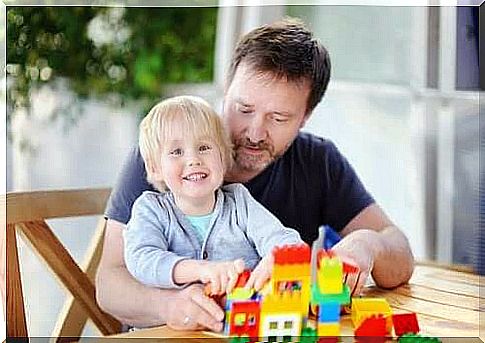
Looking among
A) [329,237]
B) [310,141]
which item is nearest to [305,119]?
[310,141]

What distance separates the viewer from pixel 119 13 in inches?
40.3

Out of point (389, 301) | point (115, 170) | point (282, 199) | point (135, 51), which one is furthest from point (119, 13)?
point (389, 301)

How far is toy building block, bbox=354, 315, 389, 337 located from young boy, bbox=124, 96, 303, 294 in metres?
0.11

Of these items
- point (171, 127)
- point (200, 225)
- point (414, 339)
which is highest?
point (171, 127)

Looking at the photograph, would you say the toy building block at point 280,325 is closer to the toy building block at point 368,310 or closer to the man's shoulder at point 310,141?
the toy building block at point 368,310

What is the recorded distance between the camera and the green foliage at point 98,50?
101cm

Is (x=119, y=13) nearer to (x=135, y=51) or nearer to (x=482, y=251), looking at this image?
(x=135, y=51)

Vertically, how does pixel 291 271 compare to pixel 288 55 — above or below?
below

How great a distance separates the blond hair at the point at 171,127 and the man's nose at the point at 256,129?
3 centimetres

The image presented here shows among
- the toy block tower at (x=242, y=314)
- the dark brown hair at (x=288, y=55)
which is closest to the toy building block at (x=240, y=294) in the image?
the toy block tower at (x=242, y=314)

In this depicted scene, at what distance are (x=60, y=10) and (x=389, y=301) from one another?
497 mm

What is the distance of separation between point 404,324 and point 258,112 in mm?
274

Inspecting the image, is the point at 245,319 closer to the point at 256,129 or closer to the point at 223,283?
the point at 223,283

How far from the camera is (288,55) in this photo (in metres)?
0.96
